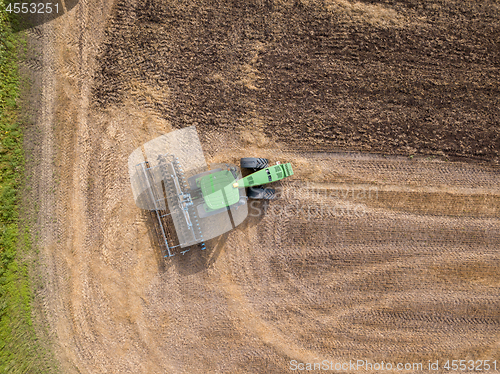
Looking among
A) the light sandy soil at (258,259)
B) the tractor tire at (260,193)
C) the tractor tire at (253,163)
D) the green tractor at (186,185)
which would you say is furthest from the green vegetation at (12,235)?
the tractor tire at (260,193)

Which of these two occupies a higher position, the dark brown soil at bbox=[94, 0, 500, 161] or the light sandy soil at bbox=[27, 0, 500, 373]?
the dark brown soil at bbox=[94, 0, 500, 161]

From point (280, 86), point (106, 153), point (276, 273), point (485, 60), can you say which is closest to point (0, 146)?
point (106, 153)

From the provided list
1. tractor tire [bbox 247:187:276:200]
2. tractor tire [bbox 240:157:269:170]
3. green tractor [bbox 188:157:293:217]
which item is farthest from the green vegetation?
tractor tire [bbox 247:187:276:200]

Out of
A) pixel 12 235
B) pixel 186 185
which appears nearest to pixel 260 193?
pixel 186 185

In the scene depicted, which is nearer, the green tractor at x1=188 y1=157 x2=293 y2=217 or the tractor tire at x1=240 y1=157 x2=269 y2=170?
the green tractor at x1=188 y1=157 x2=293 y2=217

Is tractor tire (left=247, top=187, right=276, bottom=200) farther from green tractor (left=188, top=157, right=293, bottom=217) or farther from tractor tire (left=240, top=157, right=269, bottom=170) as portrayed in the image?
tractor tire (left=240, top=157, right=269, bottom=170)

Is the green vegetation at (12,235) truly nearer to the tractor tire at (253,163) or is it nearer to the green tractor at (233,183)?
the green tractor at (233,183)

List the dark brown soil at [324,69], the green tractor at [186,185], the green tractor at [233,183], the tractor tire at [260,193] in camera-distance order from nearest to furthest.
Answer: the green tractor at [233,183] → the green tractor at [186,185] → the tractor tire at [260,193] → the dark brown soil at [324,69]
